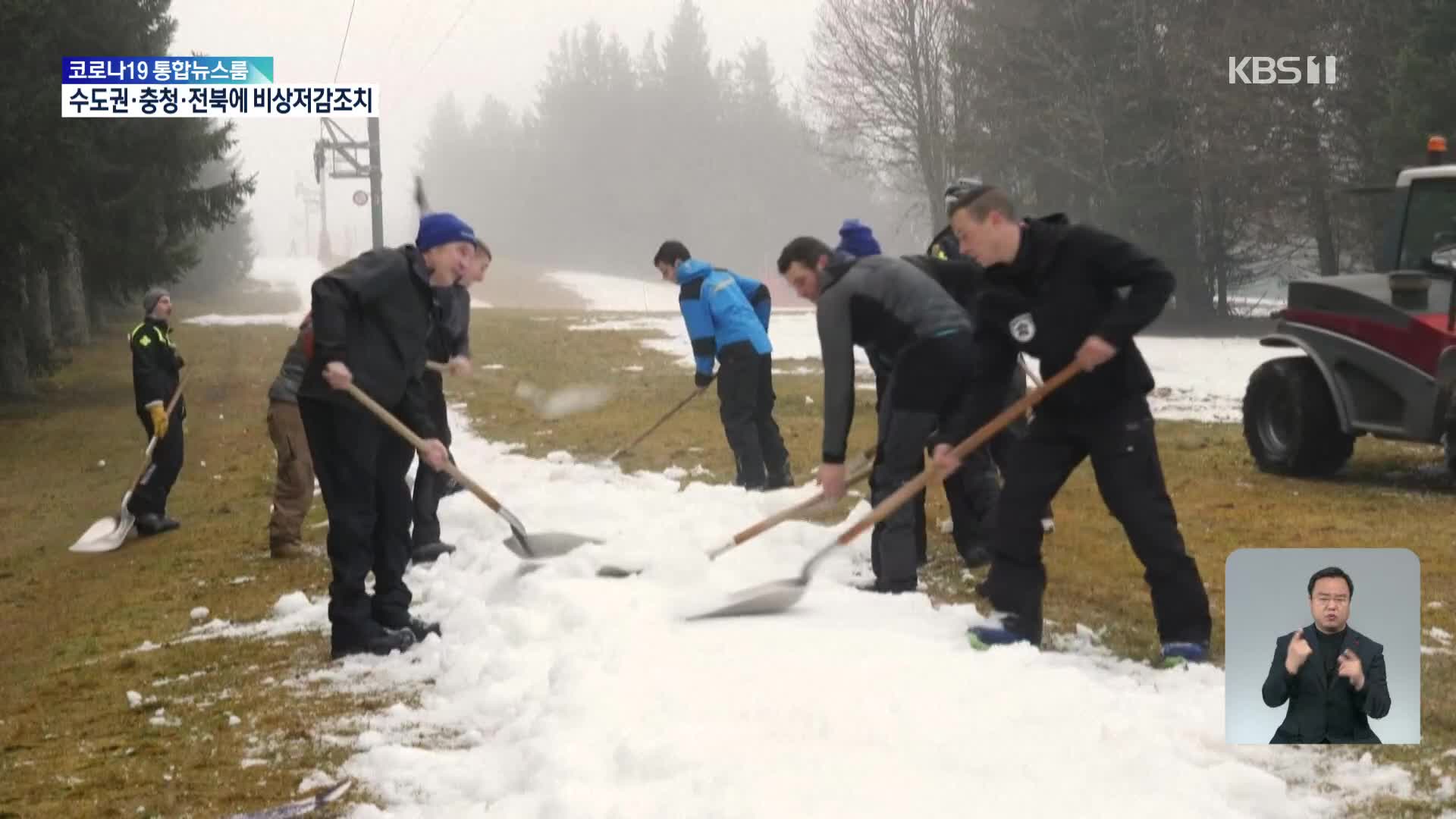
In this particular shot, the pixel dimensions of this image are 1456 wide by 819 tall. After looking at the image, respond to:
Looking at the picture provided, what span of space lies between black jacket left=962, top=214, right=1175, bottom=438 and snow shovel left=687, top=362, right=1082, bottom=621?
0.14 m

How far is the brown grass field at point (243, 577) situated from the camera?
4926 millimetres

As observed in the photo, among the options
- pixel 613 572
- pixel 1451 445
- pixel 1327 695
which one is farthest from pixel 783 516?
pixel 1451 445

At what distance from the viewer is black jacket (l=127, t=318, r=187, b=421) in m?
10.5

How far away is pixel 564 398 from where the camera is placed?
18359 mm

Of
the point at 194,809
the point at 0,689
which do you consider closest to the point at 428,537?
the point at 0,689

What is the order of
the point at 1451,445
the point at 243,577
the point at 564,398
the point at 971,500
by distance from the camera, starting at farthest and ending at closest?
the point at 564,398 → the point at 1451,445 → the point at 243,577 → the point at 971,500

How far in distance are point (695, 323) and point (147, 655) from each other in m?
4.39

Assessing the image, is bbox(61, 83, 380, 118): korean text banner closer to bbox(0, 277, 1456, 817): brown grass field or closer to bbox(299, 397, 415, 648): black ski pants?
bbox(0, 277, 1456, 817): brown grass field

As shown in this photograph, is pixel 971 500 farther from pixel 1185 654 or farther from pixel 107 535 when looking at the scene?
pixel 107 535

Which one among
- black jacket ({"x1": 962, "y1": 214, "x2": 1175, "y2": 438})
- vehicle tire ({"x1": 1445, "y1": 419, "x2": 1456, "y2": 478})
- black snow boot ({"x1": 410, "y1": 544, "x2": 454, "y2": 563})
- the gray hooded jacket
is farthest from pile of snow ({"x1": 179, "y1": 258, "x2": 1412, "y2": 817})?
vehicle tire ({"x1": 1445, "y1": 419, "x2": 1456, "y2": 478})

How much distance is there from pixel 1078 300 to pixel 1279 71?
2309cm

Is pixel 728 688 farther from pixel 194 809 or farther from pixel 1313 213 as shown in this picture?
pixel 1313 213

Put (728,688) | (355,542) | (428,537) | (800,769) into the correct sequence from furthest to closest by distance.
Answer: (428,537), (355,542), (728,688), (800,769)

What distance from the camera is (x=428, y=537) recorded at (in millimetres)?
8195
